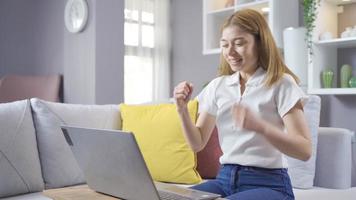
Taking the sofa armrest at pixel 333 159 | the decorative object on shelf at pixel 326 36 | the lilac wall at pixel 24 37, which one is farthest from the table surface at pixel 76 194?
the lilac wall at pixel 24 37

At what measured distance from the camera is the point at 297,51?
2637 millimetres

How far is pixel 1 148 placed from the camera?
5.41ft

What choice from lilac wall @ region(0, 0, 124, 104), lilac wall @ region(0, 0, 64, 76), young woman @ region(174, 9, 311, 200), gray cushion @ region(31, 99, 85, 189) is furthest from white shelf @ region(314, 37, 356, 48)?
lilac wall @ region(0, 0, 64, 76)

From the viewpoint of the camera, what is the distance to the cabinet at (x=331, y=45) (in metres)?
2.57

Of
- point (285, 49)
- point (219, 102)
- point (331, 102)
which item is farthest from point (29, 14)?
point (219, 102)

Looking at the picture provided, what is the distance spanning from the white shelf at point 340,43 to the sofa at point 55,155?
76 cm

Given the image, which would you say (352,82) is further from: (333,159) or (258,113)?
(258,113)

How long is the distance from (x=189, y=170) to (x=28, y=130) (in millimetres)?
707

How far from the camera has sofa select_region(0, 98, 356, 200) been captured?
1.67 meters

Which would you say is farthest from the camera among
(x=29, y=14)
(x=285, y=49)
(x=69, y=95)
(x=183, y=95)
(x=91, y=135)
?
(x=29, y=14)

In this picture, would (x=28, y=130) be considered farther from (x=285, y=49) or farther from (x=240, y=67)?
(x=285, y=49)

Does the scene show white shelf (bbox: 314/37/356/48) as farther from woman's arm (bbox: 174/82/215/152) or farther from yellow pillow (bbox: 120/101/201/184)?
woman's arm (bbox: 174/82/215/152)

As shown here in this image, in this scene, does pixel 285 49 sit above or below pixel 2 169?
above

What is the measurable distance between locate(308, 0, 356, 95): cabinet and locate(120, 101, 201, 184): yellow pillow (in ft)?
3.31
